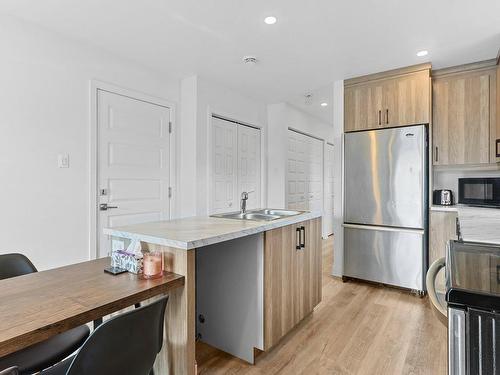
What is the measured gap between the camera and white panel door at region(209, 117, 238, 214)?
12.4ft

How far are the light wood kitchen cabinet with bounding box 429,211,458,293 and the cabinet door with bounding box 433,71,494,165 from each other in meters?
0.59

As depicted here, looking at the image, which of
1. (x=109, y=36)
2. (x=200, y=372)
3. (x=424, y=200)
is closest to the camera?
(x=200, y=372)

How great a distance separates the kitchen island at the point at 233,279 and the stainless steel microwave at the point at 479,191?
70.7 inches

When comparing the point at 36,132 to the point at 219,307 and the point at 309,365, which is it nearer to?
the point at 219,307

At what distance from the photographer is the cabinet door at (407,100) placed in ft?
9.96

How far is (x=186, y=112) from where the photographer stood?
3494 mm

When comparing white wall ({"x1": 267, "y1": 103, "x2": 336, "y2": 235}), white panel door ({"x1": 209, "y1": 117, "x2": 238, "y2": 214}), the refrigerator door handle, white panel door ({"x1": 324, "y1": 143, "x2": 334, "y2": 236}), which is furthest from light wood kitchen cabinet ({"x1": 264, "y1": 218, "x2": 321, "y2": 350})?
white panel door ({"x1": 324, "y1": 143, "x2": 334, "y2": 236})

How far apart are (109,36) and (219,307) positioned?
93.4 inches

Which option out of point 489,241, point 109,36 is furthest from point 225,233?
point 109,36

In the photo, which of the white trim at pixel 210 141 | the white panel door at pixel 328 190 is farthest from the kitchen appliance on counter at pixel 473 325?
the white panel door at pixel 328 190

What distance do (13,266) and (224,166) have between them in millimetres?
2706

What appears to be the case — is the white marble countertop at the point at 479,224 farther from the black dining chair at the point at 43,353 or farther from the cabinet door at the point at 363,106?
the black dining chair at the point at 43,353

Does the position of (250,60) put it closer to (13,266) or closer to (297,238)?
(297,238)

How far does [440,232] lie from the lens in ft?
9.71
